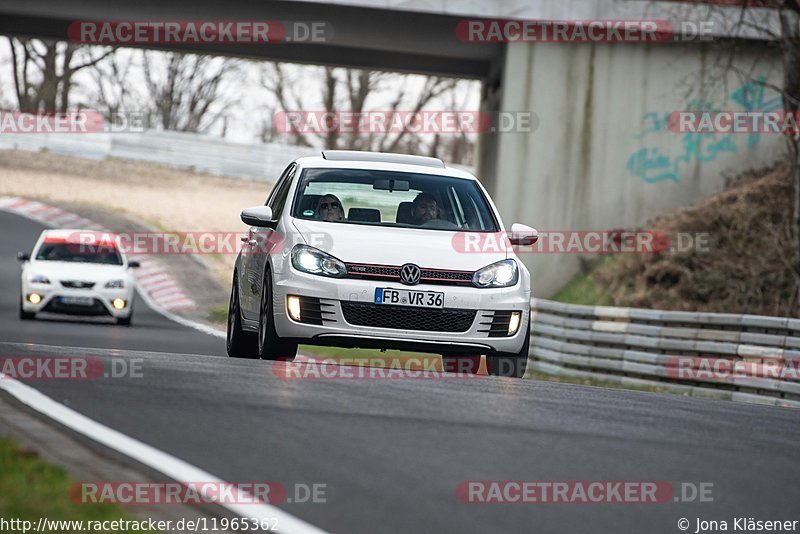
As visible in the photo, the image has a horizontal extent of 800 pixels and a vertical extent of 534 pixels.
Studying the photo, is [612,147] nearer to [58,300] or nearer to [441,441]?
[58,300]

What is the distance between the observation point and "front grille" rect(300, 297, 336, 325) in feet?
36.8

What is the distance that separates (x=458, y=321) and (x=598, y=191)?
16080 millimetres

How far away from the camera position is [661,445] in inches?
309

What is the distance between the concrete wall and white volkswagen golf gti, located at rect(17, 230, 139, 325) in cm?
682

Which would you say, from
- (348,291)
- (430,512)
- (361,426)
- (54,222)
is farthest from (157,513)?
(54,222)

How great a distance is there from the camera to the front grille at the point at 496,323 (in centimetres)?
1143

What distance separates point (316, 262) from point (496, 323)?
56.9 inches

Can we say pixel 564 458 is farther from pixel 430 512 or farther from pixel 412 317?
pixel 412 317

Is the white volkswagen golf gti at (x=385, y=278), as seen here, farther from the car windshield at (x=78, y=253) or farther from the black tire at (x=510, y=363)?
the car windshield at (x=78, y=253)

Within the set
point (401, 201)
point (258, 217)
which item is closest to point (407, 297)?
point (401, 201)

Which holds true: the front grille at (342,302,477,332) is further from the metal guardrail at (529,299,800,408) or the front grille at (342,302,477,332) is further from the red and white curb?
the red and white curb

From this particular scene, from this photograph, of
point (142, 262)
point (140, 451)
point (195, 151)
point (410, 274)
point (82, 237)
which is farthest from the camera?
point (195, 151)

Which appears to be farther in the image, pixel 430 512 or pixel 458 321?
pixel 458 321

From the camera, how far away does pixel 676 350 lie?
18594mm
